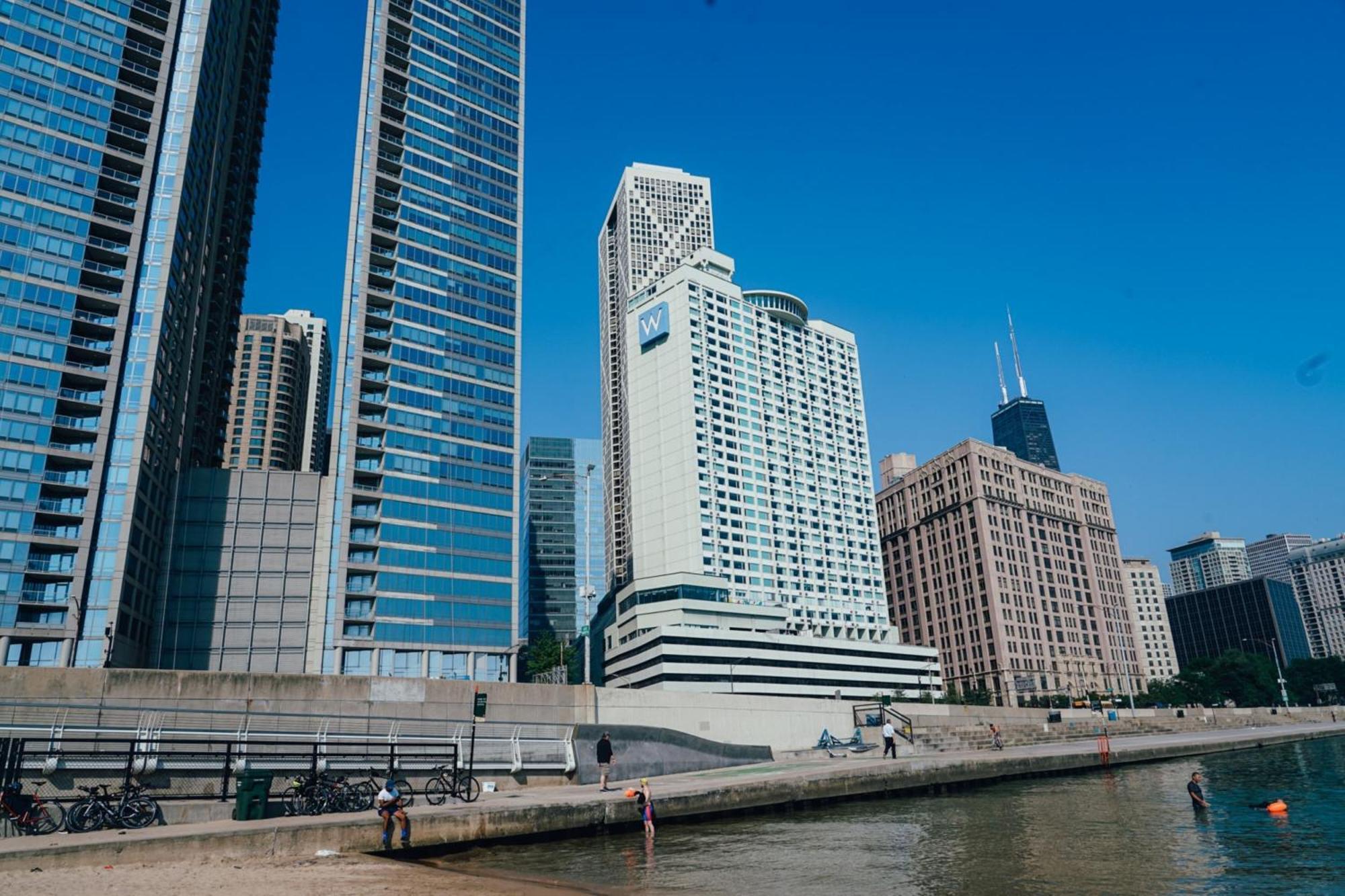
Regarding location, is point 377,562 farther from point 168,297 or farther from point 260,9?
point 260,9

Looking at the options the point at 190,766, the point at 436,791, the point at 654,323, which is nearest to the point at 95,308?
the point at 190,766

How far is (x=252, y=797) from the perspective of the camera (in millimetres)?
24766

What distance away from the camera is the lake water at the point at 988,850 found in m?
18.7

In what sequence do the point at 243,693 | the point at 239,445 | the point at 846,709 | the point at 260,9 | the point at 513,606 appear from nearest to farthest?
the point at 243,693 → the point at 846,709 → the point at 513,606 → the point at 260,9 → the point at 239,445

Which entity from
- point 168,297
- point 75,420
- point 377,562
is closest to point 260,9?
point 168,297

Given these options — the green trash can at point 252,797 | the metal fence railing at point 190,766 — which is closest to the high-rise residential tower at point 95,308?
the metal fence railing at point 190,766

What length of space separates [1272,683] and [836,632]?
289 feet

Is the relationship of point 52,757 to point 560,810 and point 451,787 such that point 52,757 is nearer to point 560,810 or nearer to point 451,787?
point 451,787

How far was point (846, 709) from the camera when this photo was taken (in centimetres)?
6184

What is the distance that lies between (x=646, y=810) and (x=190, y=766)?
16.4 meters

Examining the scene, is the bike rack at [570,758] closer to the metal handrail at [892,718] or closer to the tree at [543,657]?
the metal handrail at [892,718]

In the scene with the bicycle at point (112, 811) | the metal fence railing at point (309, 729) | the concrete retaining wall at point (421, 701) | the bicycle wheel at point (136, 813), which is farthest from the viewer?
the concrete retaining wall at point (421, 701)

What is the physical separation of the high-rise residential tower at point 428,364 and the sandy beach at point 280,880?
81.0m

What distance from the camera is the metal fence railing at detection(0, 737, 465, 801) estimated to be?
26734mm
